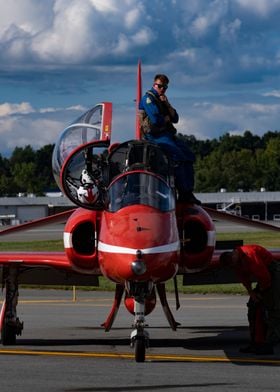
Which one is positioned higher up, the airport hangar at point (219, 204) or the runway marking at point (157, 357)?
the airport hangar at point (219, 204)

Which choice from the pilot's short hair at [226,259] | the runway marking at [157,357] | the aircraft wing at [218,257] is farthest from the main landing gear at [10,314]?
the pilot's short hair at [226,259]

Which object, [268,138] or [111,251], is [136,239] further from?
[268,138]

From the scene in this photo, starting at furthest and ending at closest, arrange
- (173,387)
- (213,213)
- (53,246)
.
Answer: (53,246), (213,213), (173,387)

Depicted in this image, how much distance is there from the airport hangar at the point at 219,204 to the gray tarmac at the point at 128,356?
9397 centimetres

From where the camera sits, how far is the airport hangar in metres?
116

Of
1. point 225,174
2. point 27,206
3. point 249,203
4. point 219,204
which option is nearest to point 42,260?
A: point 219,204

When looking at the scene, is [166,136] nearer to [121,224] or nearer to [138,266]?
[121,224]

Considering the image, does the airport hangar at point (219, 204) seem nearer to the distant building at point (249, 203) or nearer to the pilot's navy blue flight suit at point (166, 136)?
the distant building at point (249, 203)

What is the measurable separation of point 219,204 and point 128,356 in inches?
4117

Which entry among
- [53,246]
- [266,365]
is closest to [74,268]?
[266,365]

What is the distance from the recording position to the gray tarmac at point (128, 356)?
11055 millimetres

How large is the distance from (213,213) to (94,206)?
262 cm

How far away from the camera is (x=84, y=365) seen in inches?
495

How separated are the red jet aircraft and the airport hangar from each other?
9806 centimetres
